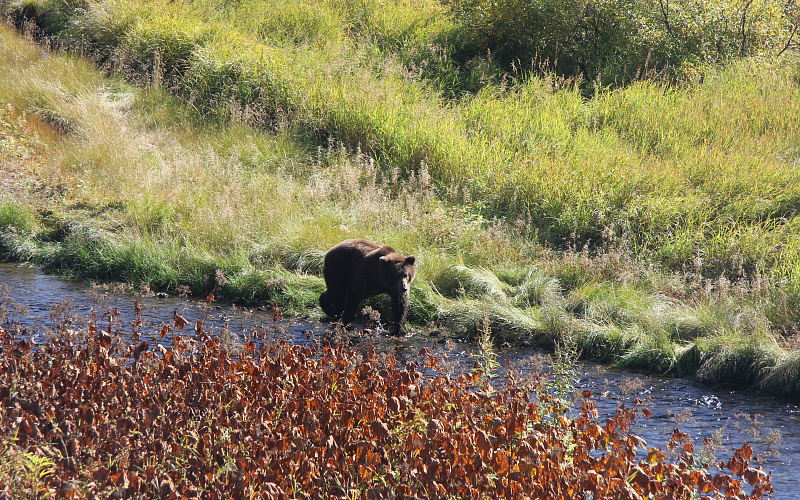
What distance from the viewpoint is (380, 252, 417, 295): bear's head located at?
7.24 meters

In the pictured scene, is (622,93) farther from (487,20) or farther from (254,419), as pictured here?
(254,419)

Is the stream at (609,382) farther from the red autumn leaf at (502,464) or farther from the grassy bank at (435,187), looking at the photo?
the red autumn leaf at (502,464)

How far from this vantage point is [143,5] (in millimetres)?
16016

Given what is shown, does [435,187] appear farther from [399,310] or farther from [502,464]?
[502,464]

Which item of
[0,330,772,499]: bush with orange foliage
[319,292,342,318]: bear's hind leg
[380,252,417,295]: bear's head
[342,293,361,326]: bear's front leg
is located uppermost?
[0,330,772,499]: bush with orange foliage

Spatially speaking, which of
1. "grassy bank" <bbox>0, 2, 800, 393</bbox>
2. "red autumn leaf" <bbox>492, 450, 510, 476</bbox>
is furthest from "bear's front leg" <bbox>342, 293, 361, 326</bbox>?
"red autumn leaf" <bbox>492, 450, 510, 476</bbox>

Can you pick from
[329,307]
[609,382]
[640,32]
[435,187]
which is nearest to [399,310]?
[329,307]

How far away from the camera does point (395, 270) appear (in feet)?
23.8

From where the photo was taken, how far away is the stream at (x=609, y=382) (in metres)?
4.91

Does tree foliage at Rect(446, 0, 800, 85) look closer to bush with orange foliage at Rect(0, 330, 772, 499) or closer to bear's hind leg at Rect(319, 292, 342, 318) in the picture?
bear's hind leg at Rect(319, 292, 342, 318)

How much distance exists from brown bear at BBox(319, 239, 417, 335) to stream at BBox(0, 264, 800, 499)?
0.94 feet

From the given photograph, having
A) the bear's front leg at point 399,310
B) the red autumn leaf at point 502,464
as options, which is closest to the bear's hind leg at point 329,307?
the bear's front leg at point 399,310

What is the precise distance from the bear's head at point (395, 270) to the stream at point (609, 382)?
1.88 ft

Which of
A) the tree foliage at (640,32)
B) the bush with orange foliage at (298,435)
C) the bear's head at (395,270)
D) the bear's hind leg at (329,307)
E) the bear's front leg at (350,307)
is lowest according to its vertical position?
the bear's hind leg at (329,307)
